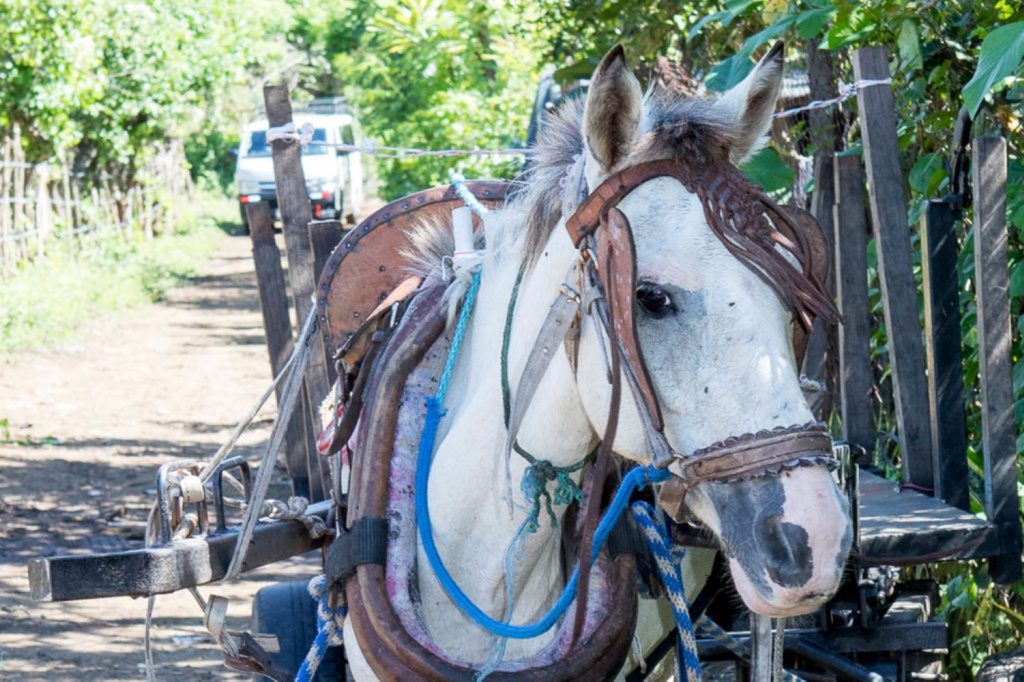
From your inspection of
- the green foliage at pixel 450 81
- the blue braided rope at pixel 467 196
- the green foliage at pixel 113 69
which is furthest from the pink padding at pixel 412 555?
the green foliage at pixel 113 69

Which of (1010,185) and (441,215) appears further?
(1010,185)

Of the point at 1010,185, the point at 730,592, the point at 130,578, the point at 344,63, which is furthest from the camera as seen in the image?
the point at 344,63

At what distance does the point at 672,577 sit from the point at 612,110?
1016 millimetres

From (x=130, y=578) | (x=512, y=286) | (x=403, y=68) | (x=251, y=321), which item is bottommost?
(x=251, y=321)

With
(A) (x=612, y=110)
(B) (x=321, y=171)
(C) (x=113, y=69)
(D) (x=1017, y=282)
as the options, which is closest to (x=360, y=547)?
(A) (x=612, y=110)

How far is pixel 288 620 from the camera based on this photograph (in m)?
3.78

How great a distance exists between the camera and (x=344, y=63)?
19.3 meters

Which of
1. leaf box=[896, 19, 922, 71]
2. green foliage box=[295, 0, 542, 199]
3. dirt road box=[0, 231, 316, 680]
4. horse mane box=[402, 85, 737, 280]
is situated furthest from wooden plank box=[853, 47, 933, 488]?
green foliage box=[295, 0, 542, 199]

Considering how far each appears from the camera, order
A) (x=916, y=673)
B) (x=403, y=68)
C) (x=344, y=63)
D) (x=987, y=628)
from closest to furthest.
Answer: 1. (x=916, y=673)
2. (x=987, y=628)
3. (x=403, y=68)
4. (x=344, y=63)

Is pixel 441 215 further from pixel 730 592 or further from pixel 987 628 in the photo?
pixel 987 628

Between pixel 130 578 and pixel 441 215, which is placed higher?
pixel 441 215

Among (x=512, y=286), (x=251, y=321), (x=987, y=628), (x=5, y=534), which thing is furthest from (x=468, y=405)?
(x=251, y=321)

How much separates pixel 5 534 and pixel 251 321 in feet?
32.9

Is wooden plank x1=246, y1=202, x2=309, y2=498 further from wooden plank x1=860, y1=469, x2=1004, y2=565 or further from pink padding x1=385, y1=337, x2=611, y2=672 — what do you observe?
wooden plank x1=860, y1=469, x2=1004, y2=565
